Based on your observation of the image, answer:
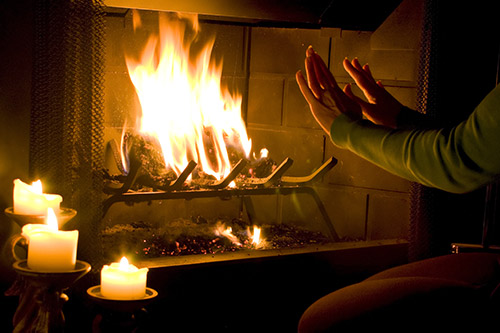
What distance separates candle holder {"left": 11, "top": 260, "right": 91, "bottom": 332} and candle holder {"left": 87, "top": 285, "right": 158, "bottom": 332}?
0.07 meters

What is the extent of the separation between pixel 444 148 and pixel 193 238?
1.31 metres

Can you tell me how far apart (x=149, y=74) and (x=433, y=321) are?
5.59ft

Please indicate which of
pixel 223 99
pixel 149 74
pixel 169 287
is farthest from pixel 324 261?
pixel 149 74

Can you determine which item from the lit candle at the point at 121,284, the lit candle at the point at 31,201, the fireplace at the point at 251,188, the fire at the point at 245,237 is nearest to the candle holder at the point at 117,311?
the lit candle at the point at 121,284

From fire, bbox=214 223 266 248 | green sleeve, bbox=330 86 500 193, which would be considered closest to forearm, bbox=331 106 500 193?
green sleeve, bbox=330 86 500 193

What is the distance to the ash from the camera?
80.0 inches

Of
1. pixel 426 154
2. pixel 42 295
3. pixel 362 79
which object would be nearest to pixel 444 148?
pixel 426 154

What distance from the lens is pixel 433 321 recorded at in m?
1.00

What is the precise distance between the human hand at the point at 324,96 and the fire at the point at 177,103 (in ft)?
3.26

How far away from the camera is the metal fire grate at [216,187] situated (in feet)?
6.57

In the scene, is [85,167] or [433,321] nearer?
[433,321]

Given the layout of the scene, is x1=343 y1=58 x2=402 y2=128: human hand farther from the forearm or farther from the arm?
the forearm

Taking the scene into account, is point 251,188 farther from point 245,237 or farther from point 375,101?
point 375,101

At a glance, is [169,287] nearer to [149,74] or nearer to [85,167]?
[85,167]
